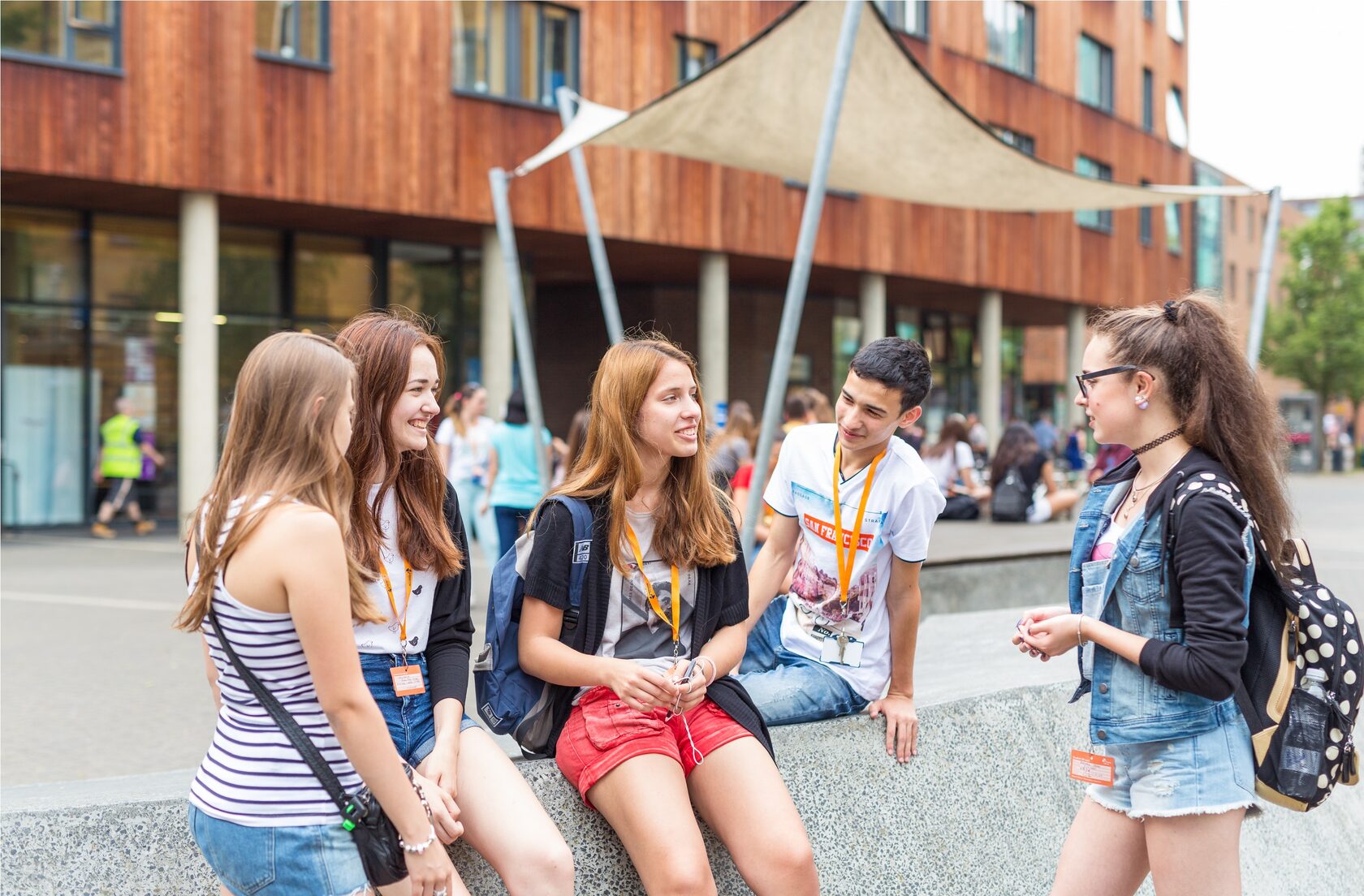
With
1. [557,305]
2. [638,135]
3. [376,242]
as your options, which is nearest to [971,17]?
[557,305]

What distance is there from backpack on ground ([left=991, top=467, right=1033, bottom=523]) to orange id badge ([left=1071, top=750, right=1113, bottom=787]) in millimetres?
11997

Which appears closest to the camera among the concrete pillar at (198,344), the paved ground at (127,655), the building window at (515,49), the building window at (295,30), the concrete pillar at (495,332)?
the paved ground at (127,655)

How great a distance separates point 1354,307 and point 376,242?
42338 mm

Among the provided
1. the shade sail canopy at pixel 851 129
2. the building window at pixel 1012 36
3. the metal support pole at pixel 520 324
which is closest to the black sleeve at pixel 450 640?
the shade sail canopy at pixel 851 129

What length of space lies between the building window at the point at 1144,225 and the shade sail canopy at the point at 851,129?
877 inches

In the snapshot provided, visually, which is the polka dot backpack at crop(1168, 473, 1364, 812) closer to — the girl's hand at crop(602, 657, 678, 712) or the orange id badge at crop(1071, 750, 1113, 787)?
the orange id badge at crop(1071, 750, 1113, 787)

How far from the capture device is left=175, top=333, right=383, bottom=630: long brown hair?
2.24 metres

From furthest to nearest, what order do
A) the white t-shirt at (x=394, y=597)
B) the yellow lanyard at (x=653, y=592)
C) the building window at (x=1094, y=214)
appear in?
the building window at (x=1094, y=214) → the yellow lanyard at (x=653, y=592) → the white t-shirt at (x=394, y=597)

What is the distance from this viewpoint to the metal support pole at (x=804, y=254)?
7359 millimetres

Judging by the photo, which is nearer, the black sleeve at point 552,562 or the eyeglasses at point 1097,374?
the eyeglasses at point 1097,374

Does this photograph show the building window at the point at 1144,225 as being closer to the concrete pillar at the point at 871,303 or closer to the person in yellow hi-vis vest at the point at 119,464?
the concrete pillar at the point at 871,303

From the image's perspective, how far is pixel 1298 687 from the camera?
2.74 metres

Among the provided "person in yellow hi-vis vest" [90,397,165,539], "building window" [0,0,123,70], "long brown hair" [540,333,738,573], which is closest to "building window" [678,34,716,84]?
"building window" [0,0,123,70]

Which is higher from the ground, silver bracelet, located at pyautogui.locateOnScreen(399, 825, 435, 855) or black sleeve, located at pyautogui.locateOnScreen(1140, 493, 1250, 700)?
black sleeve, located at pyautogui.locateOnScreen(1140, 493, 1250, 700)
